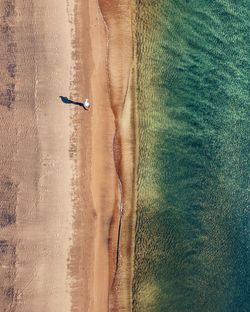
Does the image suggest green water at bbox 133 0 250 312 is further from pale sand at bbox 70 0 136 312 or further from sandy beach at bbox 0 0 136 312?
sandy beach at bbox 0 0 136 312

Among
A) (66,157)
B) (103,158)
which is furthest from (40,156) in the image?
(103,158)

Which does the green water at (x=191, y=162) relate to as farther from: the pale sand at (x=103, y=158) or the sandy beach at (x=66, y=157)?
the sandy beach at (x=66, y=157)

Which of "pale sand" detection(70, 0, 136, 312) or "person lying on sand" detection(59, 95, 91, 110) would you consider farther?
"pale sand" detection(70, 0, 136, 312)

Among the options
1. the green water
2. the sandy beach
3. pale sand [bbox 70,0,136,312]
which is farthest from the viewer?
the green water

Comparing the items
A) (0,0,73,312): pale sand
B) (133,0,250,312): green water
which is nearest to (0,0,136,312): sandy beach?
(0,0,73,312): pale sand

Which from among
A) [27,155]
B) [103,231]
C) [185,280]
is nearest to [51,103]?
[27,155]

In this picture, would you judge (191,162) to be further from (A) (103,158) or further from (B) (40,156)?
(B) (40,156)
